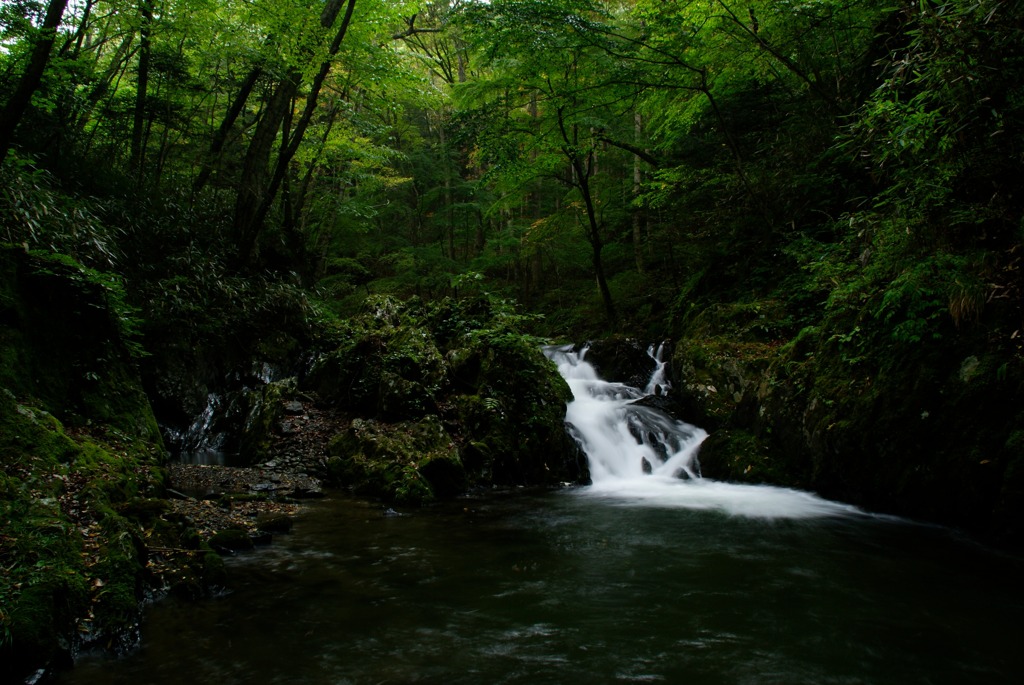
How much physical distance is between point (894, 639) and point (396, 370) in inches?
299

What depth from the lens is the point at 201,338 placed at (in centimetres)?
1008

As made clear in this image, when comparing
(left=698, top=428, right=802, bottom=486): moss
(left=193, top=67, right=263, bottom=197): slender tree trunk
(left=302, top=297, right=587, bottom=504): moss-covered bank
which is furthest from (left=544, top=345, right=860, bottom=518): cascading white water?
(left=193, top=67, right=263, bottom=197): slender tree trunk

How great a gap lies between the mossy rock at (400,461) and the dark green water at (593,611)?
1.25 meters

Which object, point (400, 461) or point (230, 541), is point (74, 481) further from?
point (400, 461)

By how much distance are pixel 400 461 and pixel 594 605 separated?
428cm

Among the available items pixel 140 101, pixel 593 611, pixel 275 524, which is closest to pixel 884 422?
pixel 593 611

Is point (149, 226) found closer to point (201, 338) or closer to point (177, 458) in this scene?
point (201, 338)

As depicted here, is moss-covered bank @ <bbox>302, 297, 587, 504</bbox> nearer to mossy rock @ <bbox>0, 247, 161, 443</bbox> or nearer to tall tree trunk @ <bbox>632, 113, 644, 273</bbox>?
mossy rock @ <bbox>0, 247, 161, 443</bbox>

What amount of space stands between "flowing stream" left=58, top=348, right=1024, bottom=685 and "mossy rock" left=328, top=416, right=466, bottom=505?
59cm

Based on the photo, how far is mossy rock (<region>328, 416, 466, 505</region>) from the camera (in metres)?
7.20

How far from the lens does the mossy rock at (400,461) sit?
23.6ft

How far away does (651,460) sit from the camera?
30.7 ft

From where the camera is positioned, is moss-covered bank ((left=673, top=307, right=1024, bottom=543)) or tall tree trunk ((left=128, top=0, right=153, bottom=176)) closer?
moss-covered bank ((left=673, top=307, right=1024, bottom=543))

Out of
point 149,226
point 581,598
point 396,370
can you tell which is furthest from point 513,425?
point 149,226
